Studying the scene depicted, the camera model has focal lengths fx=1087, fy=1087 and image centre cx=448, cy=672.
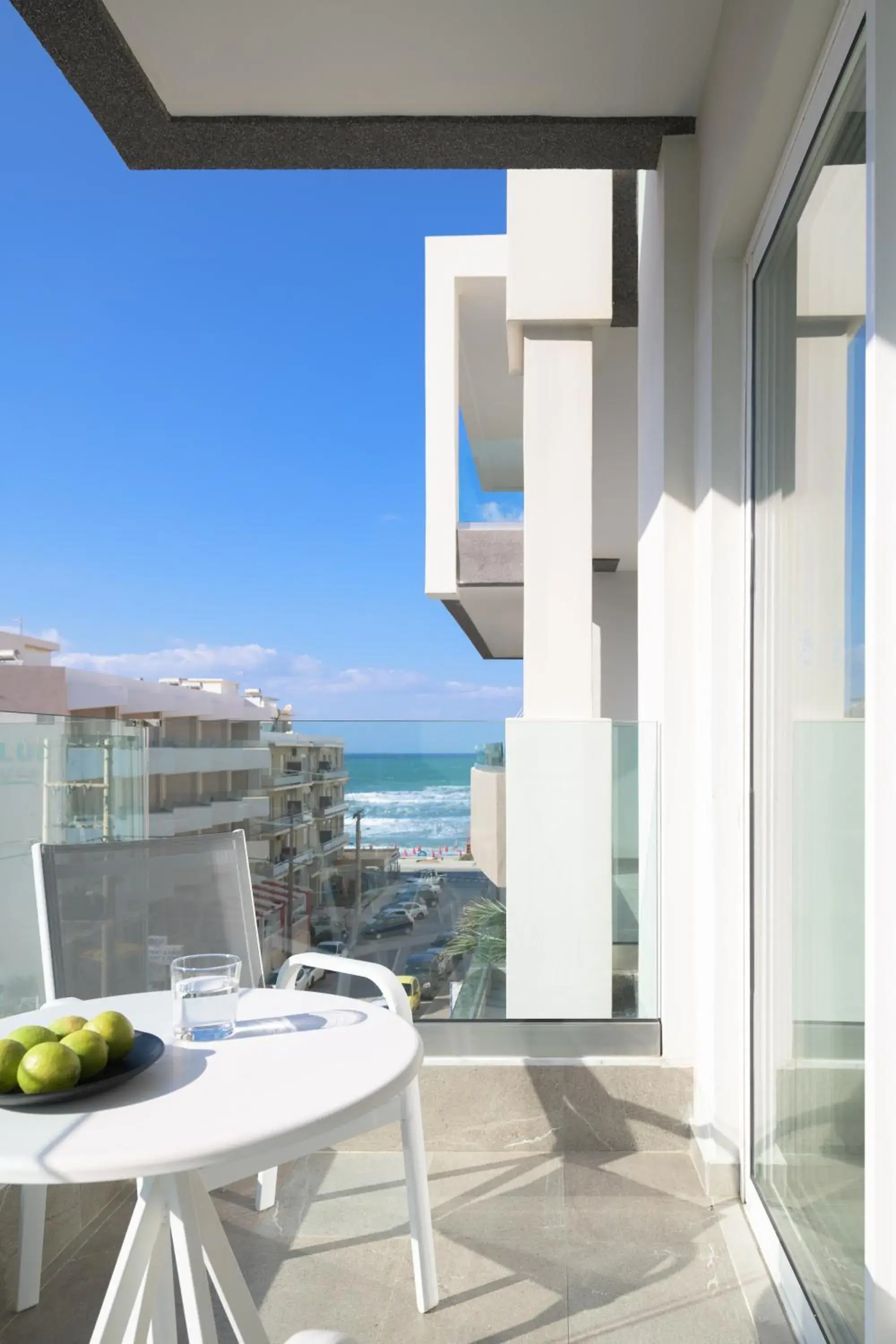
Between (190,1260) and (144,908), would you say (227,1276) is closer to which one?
(190,1260)

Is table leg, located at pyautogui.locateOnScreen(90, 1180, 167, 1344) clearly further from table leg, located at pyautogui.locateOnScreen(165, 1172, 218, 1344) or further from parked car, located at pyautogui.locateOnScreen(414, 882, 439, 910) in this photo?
parked car, located at pyautogui.locateOnScreen(414, 882, 439, 910)

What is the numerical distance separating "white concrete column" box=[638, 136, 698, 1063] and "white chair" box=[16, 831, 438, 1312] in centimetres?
91

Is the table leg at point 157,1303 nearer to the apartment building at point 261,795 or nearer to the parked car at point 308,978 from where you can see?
the parked car at point 308,978

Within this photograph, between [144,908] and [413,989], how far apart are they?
983 mm

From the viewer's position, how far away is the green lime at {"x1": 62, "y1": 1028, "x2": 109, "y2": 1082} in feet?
4.87

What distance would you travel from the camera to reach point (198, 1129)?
135cm

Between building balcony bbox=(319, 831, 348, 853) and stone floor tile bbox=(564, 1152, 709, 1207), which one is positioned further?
building balcony bbox=(319, 831, 348, 853)

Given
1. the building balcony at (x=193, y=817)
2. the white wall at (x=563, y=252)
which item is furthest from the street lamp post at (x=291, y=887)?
the white wall at (x=563, y=252)

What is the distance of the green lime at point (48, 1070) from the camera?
4.70 ft

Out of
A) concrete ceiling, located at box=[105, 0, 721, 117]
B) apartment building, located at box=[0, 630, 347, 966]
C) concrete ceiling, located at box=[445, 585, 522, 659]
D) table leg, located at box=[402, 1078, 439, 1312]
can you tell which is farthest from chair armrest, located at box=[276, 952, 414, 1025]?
concrete ceiling, located at box=[445, 585, 522, 659]

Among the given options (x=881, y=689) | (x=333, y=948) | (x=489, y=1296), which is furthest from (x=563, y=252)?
(x=489, y=1296)

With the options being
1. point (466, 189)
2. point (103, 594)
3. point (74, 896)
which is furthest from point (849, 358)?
point (103, 594)

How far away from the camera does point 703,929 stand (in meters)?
2.93

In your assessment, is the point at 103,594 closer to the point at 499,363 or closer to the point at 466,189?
the point at 466,189
